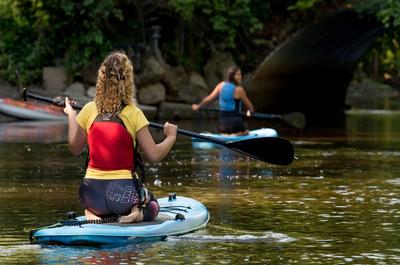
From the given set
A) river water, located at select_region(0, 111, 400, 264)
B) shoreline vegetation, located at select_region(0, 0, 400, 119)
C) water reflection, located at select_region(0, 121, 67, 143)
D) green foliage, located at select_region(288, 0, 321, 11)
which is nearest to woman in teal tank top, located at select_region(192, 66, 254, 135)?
river water, located at select_region(0, 111, 400, 264)

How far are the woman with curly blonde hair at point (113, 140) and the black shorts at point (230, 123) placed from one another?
41.4 ft

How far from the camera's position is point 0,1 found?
3653 centimetres

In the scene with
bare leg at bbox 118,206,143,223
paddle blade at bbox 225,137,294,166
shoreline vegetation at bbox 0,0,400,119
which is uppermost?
shoreline vegetation at bbox 0,0,400,119

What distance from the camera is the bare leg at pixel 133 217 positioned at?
10820 millimetres

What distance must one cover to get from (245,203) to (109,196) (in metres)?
3.73

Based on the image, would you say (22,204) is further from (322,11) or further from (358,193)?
(322,11)

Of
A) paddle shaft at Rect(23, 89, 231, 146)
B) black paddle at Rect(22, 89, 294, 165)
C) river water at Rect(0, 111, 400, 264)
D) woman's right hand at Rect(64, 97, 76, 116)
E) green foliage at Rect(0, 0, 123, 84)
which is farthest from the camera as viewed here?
green foliage at Rect(0, 0, 123, 84)

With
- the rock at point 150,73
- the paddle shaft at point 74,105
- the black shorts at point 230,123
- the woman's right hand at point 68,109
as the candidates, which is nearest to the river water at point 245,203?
the black shorts at point 230,123

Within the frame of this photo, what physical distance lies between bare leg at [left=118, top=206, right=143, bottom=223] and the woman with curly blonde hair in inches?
0.6

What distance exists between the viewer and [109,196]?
1068cm

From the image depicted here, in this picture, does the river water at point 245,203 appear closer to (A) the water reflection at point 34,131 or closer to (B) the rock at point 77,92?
(A) the water reflection at point 34,131

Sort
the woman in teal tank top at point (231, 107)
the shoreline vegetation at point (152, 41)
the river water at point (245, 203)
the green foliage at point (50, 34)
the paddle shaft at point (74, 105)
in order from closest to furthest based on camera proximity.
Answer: the river water at point (245, 203), the paddle shaft at point (74, 105), the woman in teal tank top at point (231, 107), the green foliage at point (50, 34), the shoreline vegetation at point (152, 41)

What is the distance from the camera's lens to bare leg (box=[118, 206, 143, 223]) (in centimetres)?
1082

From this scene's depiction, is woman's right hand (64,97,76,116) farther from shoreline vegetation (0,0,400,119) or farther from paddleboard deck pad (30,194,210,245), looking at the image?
shoreline vegetation (0,0,400,119)
